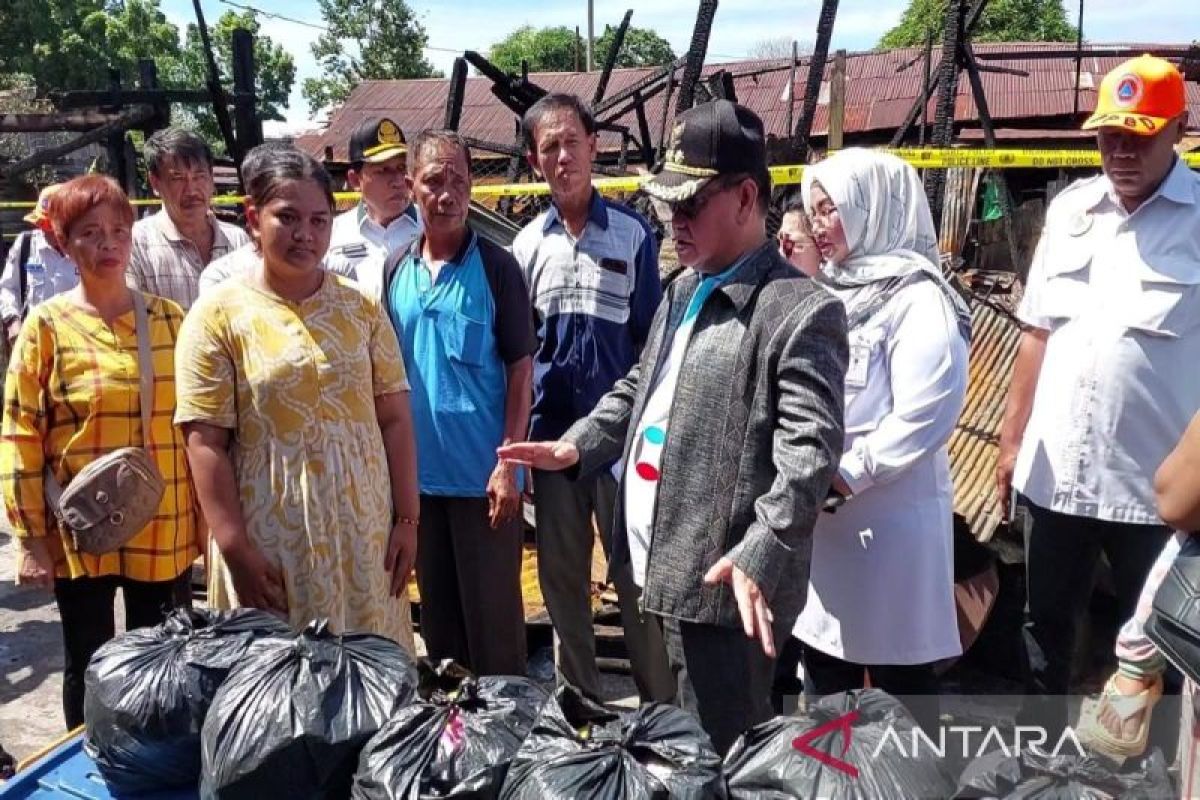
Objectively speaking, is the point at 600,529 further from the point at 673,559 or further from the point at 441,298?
the point at 673,559

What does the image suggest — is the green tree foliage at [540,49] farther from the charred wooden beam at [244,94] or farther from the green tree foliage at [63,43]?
the charred wooden beam at [244,94]

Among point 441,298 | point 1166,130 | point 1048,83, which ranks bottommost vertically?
point 441,298

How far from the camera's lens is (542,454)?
220cm

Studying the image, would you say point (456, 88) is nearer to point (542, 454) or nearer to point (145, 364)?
point (145, 364)

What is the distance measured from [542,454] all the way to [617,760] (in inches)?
35.0

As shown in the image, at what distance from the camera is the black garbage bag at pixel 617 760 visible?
1.39 meters

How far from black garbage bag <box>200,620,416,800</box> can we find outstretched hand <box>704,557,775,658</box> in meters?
0.58

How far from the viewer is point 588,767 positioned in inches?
55.6

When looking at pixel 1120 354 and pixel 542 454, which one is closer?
pixel 542 454

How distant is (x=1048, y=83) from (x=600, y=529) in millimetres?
19105

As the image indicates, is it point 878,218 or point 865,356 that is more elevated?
point 878,218

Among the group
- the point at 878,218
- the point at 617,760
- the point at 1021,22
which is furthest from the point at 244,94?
the point at 1021,22

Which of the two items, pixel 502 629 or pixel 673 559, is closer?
pixel 673 559

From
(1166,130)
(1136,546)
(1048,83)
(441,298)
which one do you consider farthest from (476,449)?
(1048,83)
